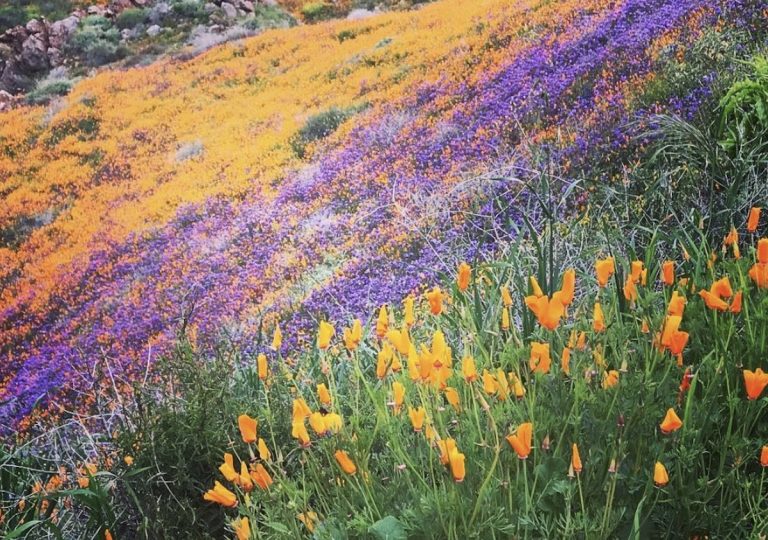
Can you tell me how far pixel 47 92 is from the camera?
346cm

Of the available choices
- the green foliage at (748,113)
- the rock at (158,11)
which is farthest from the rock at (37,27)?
the green foliage at (748,113)

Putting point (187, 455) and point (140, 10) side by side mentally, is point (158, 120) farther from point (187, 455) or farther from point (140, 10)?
point (187, 455)

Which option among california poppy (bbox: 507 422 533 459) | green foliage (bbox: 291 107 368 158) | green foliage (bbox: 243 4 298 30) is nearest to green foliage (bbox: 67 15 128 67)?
green foliage (bbox: 243 4 298 30)

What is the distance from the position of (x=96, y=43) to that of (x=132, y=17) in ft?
0.73

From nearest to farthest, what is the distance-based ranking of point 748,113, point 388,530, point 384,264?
point 388,530, point 748,113, point 384,264

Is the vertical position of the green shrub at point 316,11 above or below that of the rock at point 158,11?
below

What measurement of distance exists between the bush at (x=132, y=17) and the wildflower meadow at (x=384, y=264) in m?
0.18

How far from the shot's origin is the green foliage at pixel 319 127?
301cm

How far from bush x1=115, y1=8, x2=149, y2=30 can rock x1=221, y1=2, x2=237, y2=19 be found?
1.25 ft

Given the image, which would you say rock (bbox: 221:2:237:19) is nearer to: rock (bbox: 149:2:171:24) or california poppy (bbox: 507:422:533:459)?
rock (bbox: 149:2:171:24)

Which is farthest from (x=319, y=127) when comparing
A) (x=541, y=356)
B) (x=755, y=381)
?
(x=755, y=381)

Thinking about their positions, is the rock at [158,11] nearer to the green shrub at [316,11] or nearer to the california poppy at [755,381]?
the green shrub at [316,11]

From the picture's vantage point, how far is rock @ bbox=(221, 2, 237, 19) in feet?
10.9

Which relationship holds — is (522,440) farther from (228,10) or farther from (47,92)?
(47,92)
